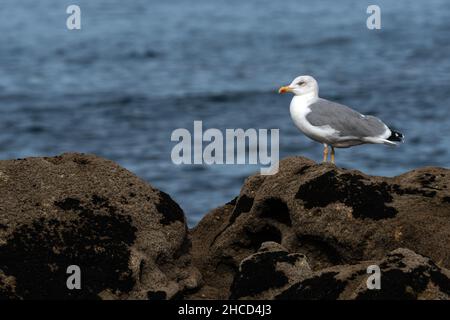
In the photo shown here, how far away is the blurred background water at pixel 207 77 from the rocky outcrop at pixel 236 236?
793cm

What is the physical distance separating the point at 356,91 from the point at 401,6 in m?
19.5

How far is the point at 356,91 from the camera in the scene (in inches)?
1072

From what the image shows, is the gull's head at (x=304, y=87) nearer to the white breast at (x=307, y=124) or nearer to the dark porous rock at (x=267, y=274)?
the white breast at (x=307, y=124)

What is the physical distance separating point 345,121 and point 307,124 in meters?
0.39

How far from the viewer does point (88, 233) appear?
7.16 m

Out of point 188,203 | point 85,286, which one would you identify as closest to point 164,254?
point 85,286

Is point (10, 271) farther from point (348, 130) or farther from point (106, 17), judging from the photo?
point (106, 17)

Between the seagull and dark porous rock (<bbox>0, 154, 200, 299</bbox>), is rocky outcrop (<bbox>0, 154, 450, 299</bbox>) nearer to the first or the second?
dark porous rock (<bbox>0, 154, 200, 299</bbox>)

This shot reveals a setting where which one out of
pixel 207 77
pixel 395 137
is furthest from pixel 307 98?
pixel 207 77

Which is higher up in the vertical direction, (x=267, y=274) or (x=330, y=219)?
(x=330, y=219)

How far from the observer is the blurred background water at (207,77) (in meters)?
21.0

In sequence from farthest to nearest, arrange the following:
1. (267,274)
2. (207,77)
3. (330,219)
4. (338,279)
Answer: (207,77), (330,219), (267,274), (338,279)

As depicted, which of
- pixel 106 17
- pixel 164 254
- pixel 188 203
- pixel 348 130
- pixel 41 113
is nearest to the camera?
pixel 164 254

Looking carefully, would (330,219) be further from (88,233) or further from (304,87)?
(304,87)
